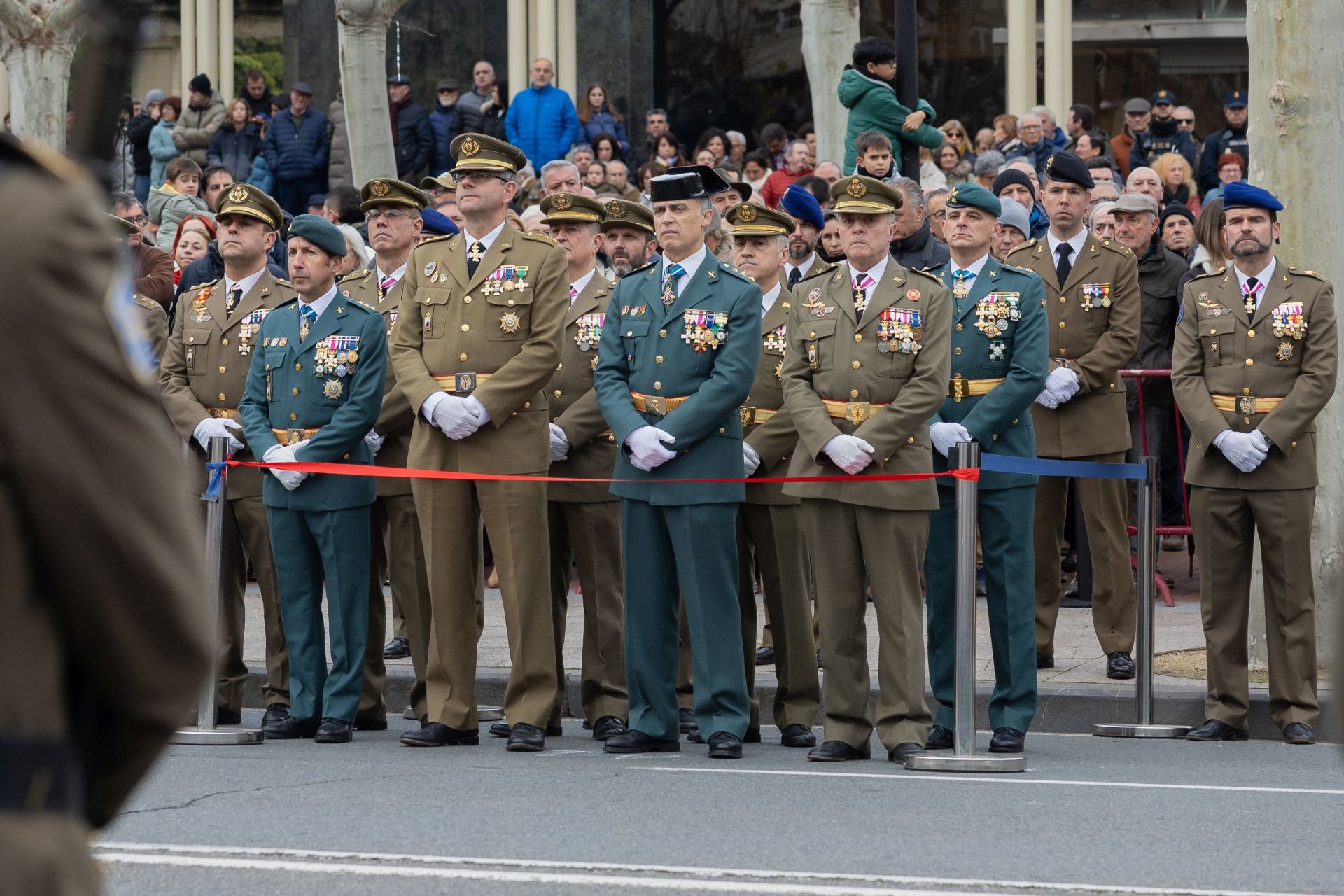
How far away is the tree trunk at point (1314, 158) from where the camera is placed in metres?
10.2

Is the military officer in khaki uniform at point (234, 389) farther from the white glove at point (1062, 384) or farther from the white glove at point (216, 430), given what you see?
the white glove at point (1062, 384)

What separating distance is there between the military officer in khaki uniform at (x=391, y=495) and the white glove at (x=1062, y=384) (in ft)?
10.9

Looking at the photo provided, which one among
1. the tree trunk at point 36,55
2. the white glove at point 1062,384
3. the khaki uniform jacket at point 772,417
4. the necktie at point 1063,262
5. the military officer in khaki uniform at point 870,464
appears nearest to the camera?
the military officer in khaki uniform at point 870,464

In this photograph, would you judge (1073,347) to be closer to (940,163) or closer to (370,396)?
(370,396)

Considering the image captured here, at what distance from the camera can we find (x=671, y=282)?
8719 mm

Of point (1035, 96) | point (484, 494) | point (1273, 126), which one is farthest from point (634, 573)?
point (1035, 96)

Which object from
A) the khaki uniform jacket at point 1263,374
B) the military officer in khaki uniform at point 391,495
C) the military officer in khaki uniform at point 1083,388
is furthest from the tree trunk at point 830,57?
the khaki uniform jacket at point 1263,374

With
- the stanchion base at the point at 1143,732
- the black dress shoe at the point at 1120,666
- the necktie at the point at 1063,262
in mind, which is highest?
the necktie at the point at 1063,262

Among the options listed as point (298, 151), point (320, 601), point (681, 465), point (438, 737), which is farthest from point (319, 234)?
point (298, 151)

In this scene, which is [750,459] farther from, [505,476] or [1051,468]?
[1051,468]

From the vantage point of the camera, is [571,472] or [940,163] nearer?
[571,472]

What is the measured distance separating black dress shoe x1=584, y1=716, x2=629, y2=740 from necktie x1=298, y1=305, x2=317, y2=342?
7.23 feet

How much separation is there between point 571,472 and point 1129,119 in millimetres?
10693

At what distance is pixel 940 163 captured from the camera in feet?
58.5
